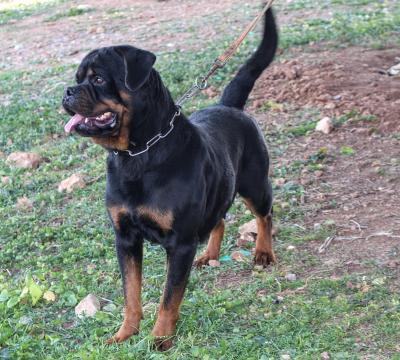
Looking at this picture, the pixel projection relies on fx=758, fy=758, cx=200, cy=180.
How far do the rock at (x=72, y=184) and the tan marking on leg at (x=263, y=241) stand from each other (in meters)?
2.19

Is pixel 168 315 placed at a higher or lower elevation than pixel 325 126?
higher

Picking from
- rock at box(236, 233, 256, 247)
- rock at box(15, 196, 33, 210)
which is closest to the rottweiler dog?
rock at box(236, 233, 256, 247)

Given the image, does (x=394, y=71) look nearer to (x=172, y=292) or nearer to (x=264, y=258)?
(x=264, y=258)

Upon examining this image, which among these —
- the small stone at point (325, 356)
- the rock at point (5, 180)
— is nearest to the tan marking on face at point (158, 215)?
the small stone at point (325, 356)

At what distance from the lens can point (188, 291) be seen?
Result: 5199mm

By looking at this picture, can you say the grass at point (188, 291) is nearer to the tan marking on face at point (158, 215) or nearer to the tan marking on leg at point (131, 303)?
the tan marking on leg at point (131, 303)

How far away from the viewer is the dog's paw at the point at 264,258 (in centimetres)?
556

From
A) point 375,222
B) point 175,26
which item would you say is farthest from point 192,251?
point 175,26

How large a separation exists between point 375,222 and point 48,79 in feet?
19.6

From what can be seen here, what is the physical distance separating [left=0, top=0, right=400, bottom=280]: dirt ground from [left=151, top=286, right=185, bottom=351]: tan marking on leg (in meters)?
1.39

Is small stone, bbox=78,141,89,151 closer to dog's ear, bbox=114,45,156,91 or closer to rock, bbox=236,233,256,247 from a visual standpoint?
rock, bbox=236,233,256,247

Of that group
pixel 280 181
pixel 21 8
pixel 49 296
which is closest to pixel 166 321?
pixel 49 296

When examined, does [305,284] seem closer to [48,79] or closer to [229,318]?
[229,318]

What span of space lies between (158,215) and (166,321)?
2.13ft
